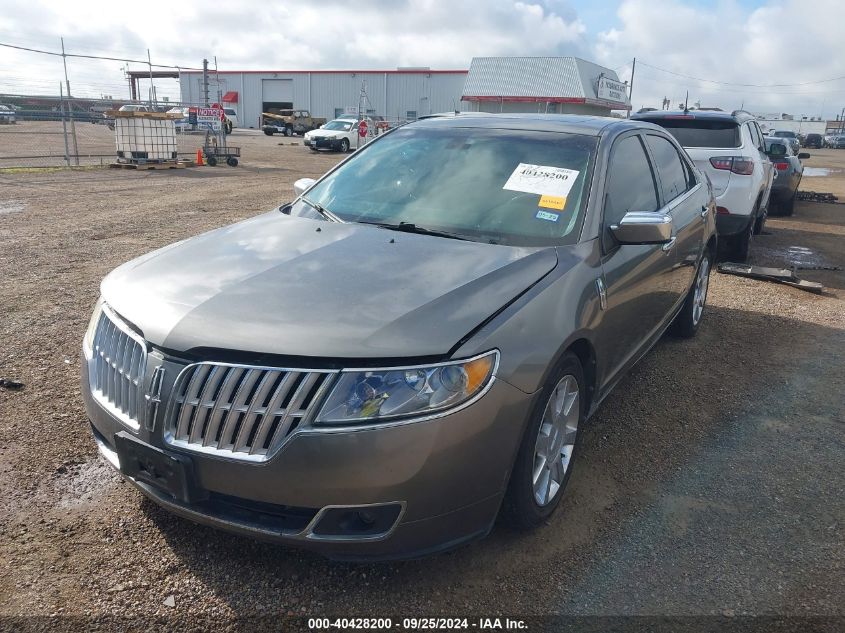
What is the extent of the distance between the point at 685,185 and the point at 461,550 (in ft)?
11.8

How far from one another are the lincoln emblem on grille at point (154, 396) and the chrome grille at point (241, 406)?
2.8 inches

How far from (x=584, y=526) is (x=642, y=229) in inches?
55.7

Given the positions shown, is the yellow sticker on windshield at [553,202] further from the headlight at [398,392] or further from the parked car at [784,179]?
the parked car at [784,179]

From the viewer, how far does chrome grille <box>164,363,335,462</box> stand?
7.18ft

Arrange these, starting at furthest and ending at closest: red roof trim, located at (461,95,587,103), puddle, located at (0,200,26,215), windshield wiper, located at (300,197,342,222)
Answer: red roof trim, located at (461,95,587,103) < puddle, located at (0,200,26,215) < windshield wiper, located at (300,197,342,222)

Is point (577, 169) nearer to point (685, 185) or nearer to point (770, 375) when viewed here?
point (685, 185)

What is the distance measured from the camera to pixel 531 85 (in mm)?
45625

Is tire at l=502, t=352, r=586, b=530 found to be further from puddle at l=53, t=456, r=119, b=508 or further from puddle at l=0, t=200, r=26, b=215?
puddle at l=0, t=200, r=26, b=215

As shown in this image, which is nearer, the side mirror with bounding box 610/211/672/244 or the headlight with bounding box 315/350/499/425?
the headlight with bounding box 315/350/499/425

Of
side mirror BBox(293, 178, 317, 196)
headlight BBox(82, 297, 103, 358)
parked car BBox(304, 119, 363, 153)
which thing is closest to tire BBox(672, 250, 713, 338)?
side mirror BBox(293, 178, 317, 196)

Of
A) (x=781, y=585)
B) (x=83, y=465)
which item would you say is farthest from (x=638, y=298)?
(x=83, y=465)

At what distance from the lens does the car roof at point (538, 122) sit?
12.7 feet

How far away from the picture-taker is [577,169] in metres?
3.54

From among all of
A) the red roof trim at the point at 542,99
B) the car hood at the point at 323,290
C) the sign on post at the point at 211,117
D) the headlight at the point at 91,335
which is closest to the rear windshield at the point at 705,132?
the car hood at the point at 323,290
